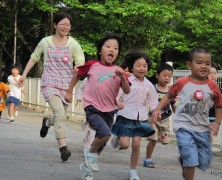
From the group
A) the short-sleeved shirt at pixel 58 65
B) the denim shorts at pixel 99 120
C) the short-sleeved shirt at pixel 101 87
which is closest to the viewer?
the denim shorts at pixel 99 120

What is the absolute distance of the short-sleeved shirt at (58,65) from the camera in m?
7.30

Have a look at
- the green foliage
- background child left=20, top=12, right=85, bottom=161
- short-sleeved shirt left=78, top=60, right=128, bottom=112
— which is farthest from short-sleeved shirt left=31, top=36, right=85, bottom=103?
the green foliage

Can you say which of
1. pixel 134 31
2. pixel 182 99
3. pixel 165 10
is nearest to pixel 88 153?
pixel 182 99

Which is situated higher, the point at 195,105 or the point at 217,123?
the point at 195,105

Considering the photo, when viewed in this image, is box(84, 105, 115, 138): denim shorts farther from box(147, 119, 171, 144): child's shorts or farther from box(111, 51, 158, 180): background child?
box(147, 119, 171, 144): child's shorts

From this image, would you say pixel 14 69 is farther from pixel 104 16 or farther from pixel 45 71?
pixel 104 16

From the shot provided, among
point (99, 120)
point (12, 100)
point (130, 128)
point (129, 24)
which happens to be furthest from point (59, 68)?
point (129, 24)

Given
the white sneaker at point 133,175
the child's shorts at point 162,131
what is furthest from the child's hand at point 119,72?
the child's shorts at point 162,131

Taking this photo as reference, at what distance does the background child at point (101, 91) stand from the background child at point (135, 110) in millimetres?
440

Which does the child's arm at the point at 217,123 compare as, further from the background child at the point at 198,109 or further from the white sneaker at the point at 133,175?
the white sneaker at the point at 133,175

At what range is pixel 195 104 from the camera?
543 cm

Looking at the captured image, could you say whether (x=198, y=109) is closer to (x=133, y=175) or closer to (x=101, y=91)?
(x=101, y=91)

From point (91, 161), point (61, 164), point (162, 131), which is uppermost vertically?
point (91, 161)

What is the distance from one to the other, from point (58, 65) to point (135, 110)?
1.35 metres
